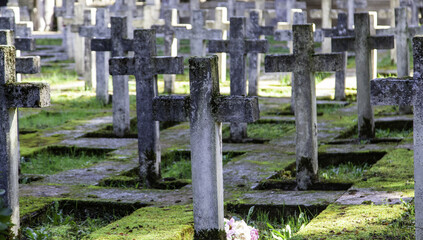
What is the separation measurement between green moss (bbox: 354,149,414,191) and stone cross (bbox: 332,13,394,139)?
0.80 meters

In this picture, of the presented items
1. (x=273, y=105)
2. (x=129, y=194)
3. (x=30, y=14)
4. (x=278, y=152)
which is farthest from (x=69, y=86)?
(x=30, y=14)

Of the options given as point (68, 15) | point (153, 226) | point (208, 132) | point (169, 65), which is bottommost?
point (153, 226)

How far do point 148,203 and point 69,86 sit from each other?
27.7 feet

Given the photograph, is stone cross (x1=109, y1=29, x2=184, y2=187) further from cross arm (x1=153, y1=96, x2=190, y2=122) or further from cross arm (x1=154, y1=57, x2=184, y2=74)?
cross arm (x1=153, y1=96, x2=190, y2=122)

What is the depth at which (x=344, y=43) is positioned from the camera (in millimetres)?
8562

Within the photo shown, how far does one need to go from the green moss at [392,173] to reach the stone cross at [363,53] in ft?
2.63

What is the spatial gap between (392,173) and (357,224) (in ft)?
5.70

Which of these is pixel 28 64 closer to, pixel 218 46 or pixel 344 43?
pixel 218 46

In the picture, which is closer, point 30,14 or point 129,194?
point 129,194

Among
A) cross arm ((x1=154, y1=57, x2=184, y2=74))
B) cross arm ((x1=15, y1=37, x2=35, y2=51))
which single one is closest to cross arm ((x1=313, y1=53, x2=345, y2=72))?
cross arm ((x1=154, y1=57, x2=184, y2=74))

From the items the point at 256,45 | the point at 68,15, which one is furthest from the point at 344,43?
the point at 68,15

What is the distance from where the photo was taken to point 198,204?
4.86m

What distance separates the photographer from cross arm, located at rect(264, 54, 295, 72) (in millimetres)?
6617

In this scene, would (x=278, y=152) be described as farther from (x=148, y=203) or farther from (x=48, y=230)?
(x=48, y=230)
